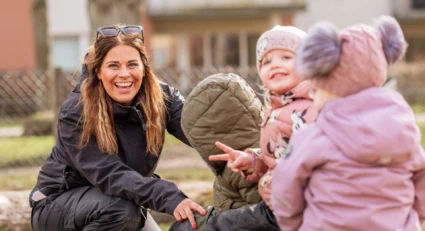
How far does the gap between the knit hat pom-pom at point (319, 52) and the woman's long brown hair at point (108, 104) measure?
1.48m

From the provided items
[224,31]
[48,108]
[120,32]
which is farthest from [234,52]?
[120,32]

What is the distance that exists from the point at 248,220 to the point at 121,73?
117 centimetres

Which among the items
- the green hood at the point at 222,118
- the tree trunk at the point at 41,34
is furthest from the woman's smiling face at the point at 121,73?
the tree trunk at the point at 41,34

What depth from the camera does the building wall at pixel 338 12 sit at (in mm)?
25484

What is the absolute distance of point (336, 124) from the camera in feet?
8.99

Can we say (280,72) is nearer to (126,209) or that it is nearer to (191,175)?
(126,209)

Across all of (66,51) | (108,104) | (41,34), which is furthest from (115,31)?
(66,51)

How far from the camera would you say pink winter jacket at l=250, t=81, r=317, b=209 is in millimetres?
3148

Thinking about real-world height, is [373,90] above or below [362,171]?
above

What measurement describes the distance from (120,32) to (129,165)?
68cm

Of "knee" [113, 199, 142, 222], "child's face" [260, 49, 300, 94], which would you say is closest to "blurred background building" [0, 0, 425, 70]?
"knee" [113, 199, 142, 222]

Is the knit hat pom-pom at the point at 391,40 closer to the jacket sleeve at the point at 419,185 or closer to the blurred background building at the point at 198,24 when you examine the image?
the jacket sleeve at the point at 419,185

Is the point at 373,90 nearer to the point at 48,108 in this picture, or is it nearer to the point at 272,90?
the point at 272,90

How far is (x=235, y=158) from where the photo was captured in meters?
3.35
